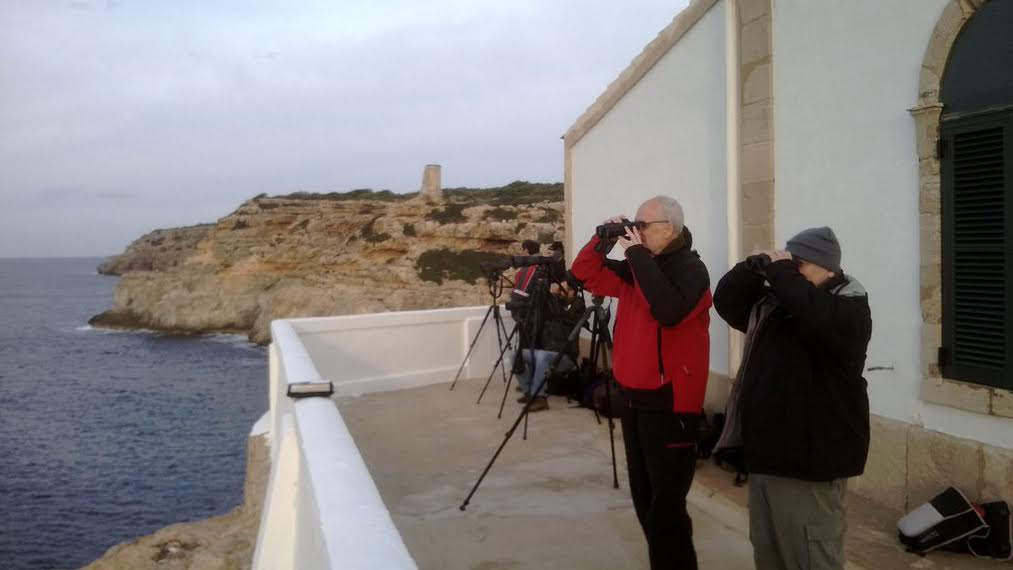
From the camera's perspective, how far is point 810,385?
90.6 inches

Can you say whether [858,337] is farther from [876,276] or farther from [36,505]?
[36,505]

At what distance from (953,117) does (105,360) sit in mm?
41464

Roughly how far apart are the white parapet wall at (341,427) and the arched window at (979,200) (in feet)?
9.43

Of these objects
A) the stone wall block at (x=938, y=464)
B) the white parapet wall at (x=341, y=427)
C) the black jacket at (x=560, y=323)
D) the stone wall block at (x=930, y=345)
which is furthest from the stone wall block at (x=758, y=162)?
the white parapet wall at (x=341, y=427)

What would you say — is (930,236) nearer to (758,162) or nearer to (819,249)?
(758,162)

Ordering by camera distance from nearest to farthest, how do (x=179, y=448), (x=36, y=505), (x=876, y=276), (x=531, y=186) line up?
(x=876, y=276) → (x=36, y=505) → (x=179, y=448) → (x=531, y=186)

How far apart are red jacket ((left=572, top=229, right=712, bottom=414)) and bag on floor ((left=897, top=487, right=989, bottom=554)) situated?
136 cm

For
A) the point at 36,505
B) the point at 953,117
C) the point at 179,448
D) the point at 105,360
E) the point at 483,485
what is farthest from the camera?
the point at 105,360

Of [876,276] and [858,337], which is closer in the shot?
[858,337]

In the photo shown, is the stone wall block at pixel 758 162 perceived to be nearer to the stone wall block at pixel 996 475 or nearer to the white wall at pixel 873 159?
the white wall at pixel 873 159

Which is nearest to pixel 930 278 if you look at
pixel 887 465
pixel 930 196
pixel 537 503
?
pixel 930 196

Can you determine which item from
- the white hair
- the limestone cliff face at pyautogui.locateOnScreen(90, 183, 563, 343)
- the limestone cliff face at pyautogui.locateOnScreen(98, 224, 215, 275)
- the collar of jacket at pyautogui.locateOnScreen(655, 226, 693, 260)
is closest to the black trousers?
the collar of jacket at pyautogui.locateOnScreen(655, 226, 693, 260)

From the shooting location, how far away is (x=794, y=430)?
7.47ft

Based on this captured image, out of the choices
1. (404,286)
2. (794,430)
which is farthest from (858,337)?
(404,286)
